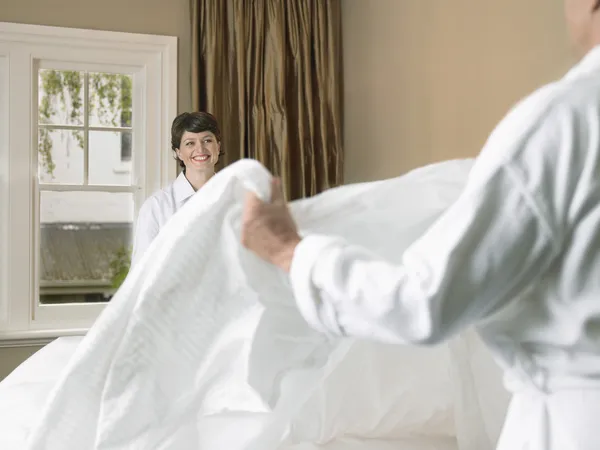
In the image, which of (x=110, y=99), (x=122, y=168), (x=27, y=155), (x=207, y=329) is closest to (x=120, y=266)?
(x=122, y=168)

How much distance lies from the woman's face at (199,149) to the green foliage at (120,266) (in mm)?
1050

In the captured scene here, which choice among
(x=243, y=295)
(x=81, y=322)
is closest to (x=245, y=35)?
(x=81, y=322)

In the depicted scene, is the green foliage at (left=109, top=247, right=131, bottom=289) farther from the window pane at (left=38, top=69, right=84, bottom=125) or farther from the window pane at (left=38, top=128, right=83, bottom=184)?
the window pane at (left=38, top=69, right=84, bottom=125)

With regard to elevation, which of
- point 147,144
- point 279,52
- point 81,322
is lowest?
point 81,322

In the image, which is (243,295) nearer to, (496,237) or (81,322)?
(496,237)

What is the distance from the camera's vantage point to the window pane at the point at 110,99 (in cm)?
332

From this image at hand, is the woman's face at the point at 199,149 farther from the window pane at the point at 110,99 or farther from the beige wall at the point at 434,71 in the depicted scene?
the beige wall at the point at 434,71

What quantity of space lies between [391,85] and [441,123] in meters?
0.44

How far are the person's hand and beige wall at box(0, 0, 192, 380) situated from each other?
267 cm

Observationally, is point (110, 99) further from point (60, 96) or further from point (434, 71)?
point (434, 71)

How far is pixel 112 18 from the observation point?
3205mm

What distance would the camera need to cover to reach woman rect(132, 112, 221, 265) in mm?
2674

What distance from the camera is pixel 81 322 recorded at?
322cm

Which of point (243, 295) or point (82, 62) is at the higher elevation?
point (82, 62)
